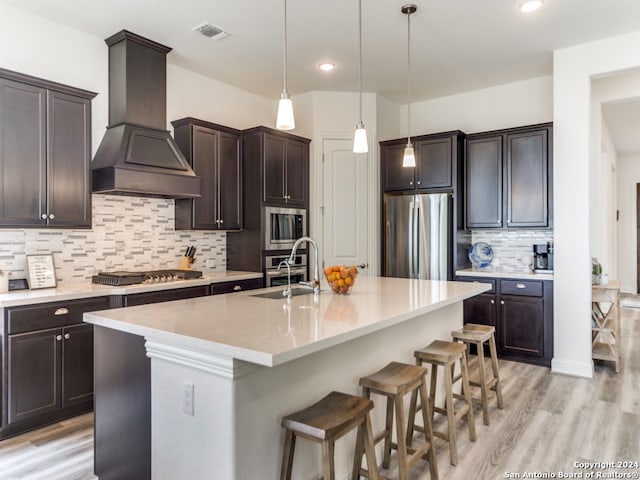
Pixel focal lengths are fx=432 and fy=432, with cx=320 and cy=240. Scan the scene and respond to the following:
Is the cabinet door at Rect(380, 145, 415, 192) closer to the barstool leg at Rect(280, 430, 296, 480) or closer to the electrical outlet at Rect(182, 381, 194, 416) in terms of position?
the barstool leg at Rect(280, 430, 296, 480)

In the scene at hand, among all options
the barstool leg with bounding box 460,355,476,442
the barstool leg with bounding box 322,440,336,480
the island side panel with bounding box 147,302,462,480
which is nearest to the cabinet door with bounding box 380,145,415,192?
the barstool leg with bounding box 460,355,476,442

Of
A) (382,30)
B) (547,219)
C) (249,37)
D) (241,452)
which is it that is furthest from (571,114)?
(241,452)

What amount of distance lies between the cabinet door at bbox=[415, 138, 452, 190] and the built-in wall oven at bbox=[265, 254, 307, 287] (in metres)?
1.62

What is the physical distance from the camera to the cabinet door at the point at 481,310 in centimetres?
444

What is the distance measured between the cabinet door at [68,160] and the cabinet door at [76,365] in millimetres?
823

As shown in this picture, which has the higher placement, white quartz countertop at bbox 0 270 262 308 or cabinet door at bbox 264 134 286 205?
cabinet door at bbox 264 134 286 205

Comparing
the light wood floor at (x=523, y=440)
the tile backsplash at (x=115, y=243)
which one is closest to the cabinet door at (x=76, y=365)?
the light wood floor at (x=523, y=440)

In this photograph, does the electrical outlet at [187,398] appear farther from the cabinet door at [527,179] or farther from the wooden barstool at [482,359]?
the cabinet door at [527,179]

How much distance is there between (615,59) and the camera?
12.3ft

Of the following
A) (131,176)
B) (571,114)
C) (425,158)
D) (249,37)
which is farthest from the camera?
(425,158)

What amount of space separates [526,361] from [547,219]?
4.65 feet

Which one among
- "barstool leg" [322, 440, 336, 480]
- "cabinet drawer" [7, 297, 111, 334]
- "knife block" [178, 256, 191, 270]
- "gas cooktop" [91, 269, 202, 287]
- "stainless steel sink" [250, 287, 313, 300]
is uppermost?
"knife block" [178, 256, 191, 270]

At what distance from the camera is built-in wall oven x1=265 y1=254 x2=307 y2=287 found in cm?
452

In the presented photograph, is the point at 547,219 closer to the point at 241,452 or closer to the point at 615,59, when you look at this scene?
the point at 615,59
